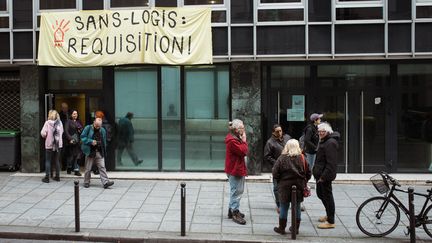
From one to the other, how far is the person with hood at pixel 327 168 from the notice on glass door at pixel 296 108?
16.7 feet

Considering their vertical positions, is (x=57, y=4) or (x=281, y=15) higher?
(x=57, y=4)

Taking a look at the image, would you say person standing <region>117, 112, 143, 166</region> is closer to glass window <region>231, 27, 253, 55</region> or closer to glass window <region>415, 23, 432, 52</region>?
glass window <region>231, 27, 253, 55</region>

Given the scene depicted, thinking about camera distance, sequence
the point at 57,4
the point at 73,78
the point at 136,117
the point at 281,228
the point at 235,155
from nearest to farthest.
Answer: the point at 281,228 < the point at 235,155 < the point at 57,4 < the point at 136,117 < the point at 73,78

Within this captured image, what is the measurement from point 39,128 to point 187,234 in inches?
288

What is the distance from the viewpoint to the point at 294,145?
8.16m

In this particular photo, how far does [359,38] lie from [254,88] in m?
3.03

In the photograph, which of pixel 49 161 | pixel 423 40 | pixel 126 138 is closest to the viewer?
pixel 423 40

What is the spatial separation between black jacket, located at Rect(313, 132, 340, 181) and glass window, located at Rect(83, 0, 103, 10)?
7.98 metres

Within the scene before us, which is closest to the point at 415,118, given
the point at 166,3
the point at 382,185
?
the point at 382,185

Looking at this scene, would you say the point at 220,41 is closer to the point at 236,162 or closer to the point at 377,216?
the point at 236,162

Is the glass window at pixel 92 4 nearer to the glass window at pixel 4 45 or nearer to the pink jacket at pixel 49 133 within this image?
the glass window at pixel 4 45

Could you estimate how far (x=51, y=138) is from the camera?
12688mm

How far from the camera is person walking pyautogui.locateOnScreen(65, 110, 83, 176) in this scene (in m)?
13.5

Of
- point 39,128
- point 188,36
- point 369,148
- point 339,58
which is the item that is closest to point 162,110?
point 188,36
